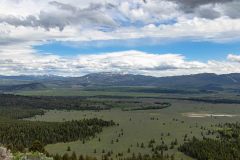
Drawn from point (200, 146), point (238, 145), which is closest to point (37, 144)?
point (200, 146)

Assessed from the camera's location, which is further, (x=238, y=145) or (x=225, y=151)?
(x=238, y=145)

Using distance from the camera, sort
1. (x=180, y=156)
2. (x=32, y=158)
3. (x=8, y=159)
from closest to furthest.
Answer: (x=8, y=159), (x=32, y=158), (x=180, y=156)

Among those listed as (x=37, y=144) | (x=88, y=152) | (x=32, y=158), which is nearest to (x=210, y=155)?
(x=88, y=152)

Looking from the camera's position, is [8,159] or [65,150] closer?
[8,159]

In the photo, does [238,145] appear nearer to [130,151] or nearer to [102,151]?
[130,151]

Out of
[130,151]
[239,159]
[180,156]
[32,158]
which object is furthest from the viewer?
[130,151]

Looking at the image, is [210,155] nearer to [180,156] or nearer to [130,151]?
[180,156]

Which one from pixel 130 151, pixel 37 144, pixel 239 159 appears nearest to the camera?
pixel 37 144

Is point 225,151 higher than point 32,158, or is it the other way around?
point 32,158

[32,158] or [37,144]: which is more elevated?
[32,158]
